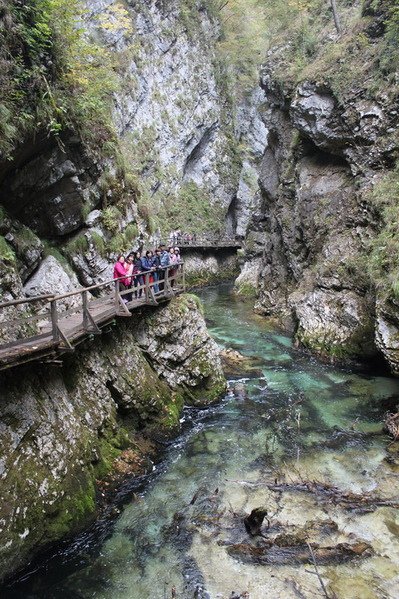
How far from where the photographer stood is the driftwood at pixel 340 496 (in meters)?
8.88

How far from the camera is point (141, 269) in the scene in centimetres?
1417

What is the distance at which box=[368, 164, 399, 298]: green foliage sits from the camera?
15.4 meters

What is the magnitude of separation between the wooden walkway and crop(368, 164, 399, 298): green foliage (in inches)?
300

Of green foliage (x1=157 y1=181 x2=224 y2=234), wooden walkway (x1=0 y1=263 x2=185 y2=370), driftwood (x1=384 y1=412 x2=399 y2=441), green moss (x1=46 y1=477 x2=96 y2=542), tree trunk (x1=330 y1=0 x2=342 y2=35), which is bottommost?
driftwood (x1=384 y1=412 x2=399 y2=441)

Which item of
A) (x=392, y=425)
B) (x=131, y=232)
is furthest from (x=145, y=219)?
(x=392, y=425)

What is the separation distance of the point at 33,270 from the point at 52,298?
4580 millimetres

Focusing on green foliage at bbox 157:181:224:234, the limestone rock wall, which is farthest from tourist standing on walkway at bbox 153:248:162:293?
green foliage at bbox 157:181:224:234

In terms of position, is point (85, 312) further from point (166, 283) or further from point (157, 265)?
point (157, 265)

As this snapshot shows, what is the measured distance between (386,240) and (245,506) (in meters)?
12.3

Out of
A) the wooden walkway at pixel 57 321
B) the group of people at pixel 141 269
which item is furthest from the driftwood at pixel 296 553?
the group of people at pixel 141 269

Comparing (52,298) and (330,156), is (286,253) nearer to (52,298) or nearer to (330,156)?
(330,156)

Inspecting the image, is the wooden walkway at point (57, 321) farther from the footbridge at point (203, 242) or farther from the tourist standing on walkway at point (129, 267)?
the footbridge at point (203, 242)

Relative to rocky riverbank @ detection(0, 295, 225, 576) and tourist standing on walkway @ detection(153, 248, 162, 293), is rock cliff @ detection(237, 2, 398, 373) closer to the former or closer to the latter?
rocky riverbank @ detection(0, 295, 225, 576)

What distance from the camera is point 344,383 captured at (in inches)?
629
